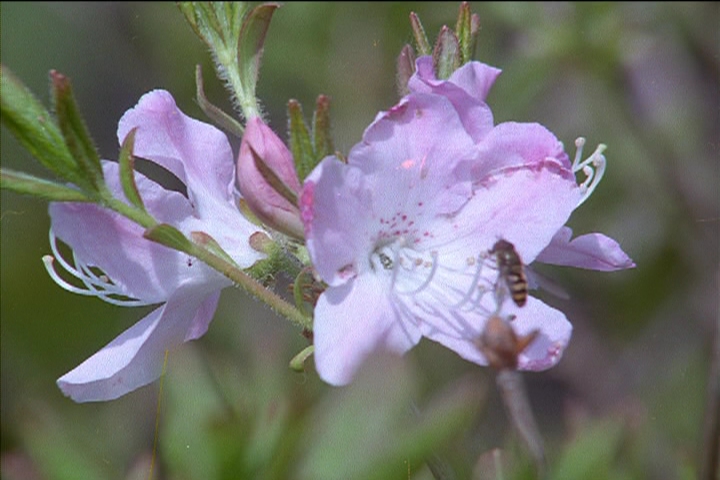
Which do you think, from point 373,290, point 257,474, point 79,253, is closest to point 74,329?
point 79,253

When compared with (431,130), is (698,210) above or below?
below

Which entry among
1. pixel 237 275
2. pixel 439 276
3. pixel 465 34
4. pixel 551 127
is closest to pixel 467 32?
pixel 465 34

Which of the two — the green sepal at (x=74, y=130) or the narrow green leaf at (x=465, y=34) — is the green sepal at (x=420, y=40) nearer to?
the narrow green leaf at (x=465, y=34)

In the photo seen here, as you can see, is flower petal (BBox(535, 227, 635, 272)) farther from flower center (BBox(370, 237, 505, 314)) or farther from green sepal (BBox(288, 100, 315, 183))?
green sepal (BBox(288, 100, 315, 183))

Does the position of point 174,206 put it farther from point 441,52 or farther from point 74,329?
point 74,329

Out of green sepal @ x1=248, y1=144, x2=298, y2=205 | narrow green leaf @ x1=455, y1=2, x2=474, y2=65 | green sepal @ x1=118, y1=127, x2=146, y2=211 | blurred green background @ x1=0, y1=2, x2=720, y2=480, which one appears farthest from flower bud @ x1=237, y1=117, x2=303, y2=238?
blurred green background @ x1=0, y1=2, x2=720, y2=480

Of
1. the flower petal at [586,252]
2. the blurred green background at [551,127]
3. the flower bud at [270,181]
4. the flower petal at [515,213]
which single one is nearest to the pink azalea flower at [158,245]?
the flower bud at [270,181]
